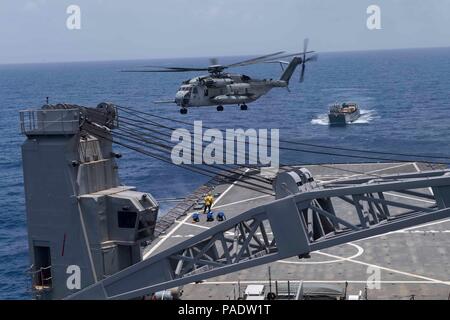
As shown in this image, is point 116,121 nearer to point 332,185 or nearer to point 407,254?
point 332,185

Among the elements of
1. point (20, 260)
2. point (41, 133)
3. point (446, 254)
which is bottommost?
point (20, 260)

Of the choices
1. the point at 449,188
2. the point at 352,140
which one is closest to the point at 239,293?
the point at 449,188

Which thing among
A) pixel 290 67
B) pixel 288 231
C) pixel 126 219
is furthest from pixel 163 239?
pixel 288 231

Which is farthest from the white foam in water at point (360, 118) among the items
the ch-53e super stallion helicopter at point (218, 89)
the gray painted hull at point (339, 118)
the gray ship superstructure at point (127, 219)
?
the gray ship superstructure at point (127, 219)

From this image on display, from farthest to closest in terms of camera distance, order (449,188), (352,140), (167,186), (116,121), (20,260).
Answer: (352,140)
(167,186)
(20,260)
(116,121)
(449,188)

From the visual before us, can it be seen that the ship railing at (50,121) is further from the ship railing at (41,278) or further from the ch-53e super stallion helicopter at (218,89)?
the ch-53e super stallion helicopter at (218,89)
